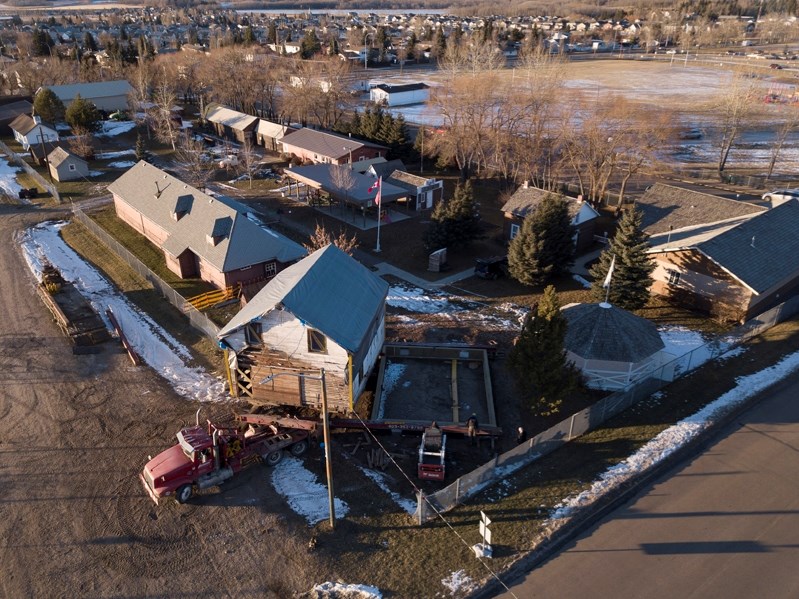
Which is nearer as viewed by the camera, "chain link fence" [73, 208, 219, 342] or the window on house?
the window on house

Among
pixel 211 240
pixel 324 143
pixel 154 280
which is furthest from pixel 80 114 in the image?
pixel 211 240

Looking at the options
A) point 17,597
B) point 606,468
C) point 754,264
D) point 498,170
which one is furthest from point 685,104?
point 17,597

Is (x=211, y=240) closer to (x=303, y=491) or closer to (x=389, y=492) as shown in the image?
(x=303, y=491)

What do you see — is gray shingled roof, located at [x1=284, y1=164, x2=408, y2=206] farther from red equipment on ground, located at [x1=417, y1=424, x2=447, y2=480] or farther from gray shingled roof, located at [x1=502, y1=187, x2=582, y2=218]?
red equipment on ground, located at [x1=417, y1=424, x2=447, y2=480]

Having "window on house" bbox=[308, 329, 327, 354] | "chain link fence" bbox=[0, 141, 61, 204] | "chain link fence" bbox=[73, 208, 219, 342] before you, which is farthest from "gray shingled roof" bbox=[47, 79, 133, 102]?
"window on house" bbox=[308, 329, 327, 354]

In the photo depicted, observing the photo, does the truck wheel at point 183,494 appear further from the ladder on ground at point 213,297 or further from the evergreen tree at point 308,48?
the evergreen tree at point 308,48

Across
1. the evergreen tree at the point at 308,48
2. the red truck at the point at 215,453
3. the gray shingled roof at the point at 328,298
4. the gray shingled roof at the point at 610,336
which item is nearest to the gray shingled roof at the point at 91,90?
the evergreen tree at the point at 308,48
